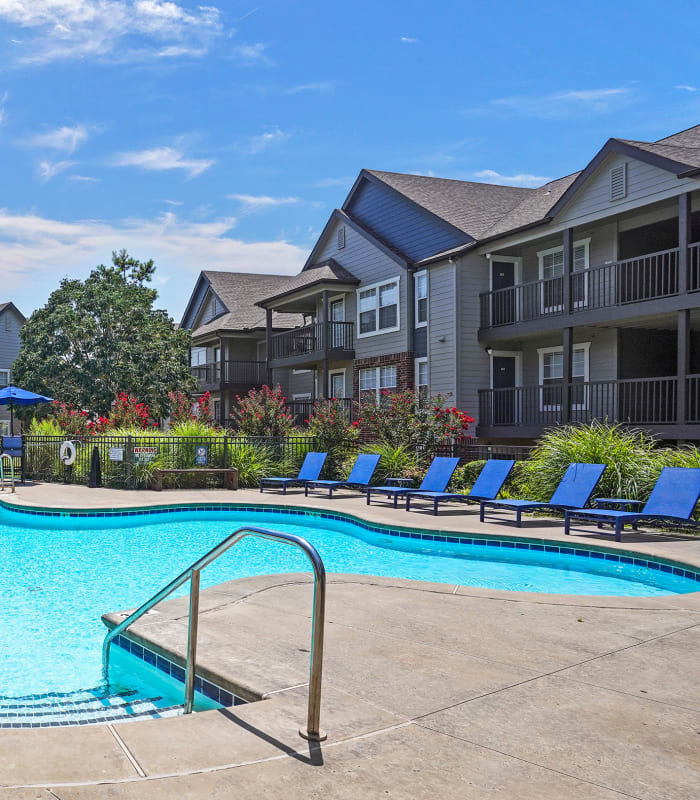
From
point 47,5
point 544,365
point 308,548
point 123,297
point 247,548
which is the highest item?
point 47,5

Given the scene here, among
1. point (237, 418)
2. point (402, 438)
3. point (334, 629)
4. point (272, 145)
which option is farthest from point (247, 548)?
point (272, 145)

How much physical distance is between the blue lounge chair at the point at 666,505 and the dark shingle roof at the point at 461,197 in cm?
1241

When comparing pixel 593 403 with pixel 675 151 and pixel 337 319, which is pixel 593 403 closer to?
pixel 675 151

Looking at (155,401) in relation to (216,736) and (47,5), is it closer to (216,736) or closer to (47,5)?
(47,5)

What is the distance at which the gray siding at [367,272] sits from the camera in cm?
2369

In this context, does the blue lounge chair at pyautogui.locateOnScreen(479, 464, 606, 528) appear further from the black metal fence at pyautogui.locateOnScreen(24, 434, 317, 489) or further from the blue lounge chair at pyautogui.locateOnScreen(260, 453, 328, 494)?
the black metal fence at pyautogui.locateOnScreen(24, 434, 317, 489)

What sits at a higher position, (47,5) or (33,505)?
(47,5)

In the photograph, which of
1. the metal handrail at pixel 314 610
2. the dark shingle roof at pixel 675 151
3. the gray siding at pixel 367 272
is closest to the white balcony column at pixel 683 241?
the dark shingle roof at pixel 675 151

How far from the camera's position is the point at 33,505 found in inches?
531

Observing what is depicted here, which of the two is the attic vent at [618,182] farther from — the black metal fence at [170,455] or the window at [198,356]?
the window at [198,356]

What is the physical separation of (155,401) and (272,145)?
37.6ft

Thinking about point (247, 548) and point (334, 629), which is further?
point (247, 548)

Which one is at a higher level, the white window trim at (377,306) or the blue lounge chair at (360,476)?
the white window trim at (377,306)

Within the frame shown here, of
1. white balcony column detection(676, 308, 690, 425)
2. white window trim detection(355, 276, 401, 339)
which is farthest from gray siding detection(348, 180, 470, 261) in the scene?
white balcony column detection(676, 308, 690, 425)
